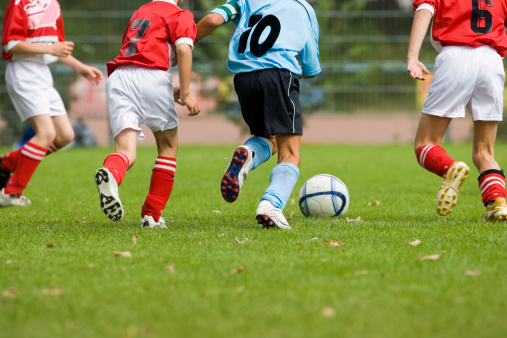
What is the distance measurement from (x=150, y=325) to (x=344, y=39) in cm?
1648

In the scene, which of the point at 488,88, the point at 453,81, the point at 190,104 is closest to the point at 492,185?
the point at 488,88

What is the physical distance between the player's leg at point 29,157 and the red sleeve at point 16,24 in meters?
Result: 0.72

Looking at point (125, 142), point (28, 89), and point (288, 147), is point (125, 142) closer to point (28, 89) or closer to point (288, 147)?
point (288, 147)

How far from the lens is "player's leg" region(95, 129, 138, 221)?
4297 mm

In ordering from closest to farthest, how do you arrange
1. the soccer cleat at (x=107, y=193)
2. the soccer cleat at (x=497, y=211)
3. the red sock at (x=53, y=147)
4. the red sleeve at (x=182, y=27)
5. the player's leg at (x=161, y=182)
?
the soccer cleat at (x=107, y=193)
the red sleeve at (x=182, y=27)
the soccer cleat at (x=497, y=211)
the player's leg at (x=161, y=182)
the red sock at (x=53, y=147)

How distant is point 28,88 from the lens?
6.45 metres

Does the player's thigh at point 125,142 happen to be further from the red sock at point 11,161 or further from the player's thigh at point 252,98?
the red sock at point 11,161

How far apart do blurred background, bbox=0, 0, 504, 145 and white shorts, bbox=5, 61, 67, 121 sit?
37.6ft

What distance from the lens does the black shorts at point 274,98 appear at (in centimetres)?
475

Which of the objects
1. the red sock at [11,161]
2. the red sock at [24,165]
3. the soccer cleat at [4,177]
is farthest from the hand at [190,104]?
the soccer cleat at [4,177]

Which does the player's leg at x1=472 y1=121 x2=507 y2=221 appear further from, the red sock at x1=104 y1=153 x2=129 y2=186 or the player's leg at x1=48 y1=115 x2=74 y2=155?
the player's leg at x1=48 y1=115 x2=74 y2=155

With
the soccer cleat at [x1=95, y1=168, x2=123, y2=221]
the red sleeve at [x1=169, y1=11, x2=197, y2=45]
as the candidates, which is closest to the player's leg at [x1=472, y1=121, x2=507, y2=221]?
the red sleeve at [x1=169, y1=11, x2=197, y2=45]

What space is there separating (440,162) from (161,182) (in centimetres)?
191

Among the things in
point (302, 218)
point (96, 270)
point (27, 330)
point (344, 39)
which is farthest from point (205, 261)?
point (344, 39)
